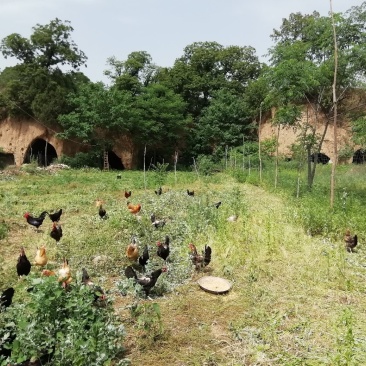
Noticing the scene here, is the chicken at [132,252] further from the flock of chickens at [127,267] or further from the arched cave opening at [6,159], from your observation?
the arched cave opening at [6,159]

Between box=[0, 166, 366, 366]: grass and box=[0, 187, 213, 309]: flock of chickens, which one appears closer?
box=[0, 166, 366, 366]: grass

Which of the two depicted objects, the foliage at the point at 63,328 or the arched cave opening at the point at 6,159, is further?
the arched cave opening at the point at 6,159

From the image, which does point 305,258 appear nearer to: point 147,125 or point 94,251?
point 94,251

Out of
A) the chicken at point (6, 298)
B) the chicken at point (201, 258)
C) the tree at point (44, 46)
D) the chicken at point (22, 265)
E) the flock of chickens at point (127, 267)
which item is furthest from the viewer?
the tree at point (44, 46)

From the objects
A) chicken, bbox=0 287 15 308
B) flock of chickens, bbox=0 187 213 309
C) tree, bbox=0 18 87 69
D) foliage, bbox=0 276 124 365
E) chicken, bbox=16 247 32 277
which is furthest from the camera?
tree, bbox=0 18 87 69

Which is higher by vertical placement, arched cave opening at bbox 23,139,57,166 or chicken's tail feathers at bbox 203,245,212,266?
arched cave opening at bbox 23,139,57,166

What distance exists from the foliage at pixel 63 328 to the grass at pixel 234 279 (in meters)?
0.38

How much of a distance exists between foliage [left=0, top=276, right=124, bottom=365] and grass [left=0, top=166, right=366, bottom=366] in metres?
0.38

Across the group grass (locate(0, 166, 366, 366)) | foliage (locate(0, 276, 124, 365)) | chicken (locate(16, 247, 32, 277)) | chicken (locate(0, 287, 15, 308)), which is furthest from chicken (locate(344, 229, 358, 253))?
chicken (locate(0, 287, 15, 308))

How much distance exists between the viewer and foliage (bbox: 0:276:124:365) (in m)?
2.85

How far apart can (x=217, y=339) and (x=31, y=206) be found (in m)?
8.11

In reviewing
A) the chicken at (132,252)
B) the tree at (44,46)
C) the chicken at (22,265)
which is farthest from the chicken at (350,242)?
the tree at (44,46)

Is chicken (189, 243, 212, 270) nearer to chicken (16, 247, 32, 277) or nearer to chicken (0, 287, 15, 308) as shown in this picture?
chicken (16, 247, 32, 277)

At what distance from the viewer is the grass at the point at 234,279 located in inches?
133
